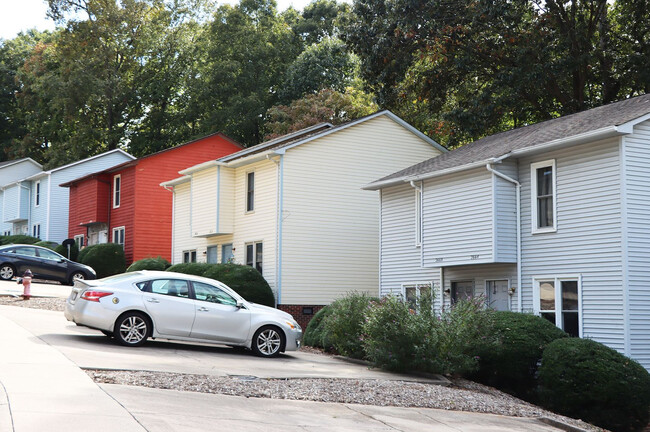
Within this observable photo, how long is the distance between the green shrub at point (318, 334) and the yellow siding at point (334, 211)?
16.0ft

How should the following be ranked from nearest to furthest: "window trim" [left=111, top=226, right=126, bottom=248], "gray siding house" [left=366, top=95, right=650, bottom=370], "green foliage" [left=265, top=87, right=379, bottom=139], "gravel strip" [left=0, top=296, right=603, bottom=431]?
"gravel strip" [left=0, top=296, right=603, bottom=431] → "gray siding house" [left=366, top=95, right=650, bottom=370] → "window trim" [left=111, top=226, right=126, bottom=248] → "green foliage" [left=265, top=87, right=379, bottom=139]

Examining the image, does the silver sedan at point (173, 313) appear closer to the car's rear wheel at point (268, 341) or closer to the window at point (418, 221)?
the car's rear wheel at point (268, 341)

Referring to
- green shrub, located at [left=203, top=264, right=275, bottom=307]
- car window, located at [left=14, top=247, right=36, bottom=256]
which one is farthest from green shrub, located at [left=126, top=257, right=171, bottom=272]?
green shrub, located at [left=203, top=264, right=275, bottom=307]

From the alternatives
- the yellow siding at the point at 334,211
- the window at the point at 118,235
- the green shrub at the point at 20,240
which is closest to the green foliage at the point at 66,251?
the window at the point at 118,235

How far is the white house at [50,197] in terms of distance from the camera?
170 feet

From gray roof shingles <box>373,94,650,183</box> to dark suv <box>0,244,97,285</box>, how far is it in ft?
52.3

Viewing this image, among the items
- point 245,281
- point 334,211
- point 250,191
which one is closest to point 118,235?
point 250,191

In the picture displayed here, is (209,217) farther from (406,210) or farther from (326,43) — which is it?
(326,43)

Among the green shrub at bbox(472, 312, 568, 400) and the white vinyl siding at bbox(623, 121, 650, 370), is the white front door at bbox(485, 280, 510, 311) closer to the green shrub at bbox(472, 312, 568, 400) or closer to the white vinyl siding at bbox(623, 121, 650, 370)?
the green shrub at bbox(472, 312, 568, 400)

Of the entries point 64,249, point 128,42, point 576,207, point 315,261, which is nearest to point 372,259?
point 315,261

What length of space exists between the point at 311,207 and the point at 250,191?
10.2 ft

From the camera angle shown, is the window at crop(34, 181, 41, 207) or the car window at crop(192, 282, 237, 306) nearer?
the car window at crop(192, 282, 237, 306)

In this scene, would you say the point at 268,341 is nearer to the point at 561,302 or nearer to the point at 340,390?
the point at 340,390

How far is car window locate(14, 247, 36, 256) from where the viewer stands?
106 feet
